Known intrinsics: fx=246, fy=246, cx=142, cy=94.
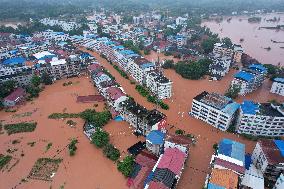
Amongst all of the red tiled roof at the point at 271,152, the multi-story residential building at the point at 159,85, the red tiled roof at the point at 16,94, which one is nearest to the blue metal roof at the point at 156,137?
the red tiled roof at the point at 271,152

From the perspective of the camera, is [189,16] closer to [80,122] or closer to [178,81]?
[178,81]

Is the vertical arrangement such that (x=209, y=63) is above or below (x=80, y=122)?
above

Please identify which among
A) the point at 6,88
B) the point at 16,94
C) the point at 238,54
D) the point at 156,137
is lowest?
the point at 16,94

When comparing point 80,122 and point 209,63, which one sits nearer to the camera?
point 80,122

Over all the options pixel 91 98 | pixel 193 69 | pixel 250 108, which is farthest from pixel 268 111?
pixel 91 98

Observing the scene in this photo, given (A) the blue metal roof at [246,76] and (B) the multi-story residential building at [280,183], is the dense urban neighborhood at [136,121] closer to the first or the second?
(B) the multi-story residential building at [280,183]

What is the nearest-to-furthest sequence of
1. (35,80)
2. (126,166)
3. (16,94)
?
(126,166), (16,94), (35,80)

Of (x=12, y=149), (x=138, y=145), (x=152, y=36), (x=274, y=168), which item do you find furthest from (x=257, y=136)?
(x=152, y=36)

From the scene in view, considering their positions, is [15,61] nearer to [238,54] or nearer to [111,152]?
[111,152]
